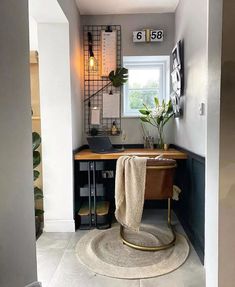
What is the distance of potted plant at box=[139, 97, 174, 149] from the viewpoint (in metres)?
3.03

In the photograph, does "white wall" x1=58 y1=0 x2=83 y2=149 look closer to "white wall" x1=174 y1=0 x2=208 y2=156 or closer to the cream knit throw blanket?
the cream knit throw blanket

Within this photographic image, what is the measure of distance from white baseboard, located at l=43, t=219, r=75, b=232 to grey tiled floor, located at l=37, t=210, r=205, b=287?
273mm

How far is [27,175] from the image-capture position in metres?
1.31

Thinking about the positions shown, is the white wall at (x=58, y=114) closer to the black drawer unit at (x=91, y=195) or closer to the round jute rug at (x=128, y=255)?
the black drawer unit at (x=91, y=195)

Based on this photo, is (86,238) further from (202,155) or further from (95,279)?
(202,155)

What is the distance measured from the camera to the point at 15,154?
116cm

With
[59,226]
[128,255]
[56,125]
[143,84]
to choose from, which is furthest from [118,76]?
[128,255]

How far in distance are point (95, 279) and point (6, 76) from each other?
4.87 feet

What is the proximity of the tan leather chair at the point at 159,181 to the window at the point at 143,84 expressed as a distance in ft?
4.19

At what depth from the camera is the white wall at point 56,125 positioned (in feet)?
8.16

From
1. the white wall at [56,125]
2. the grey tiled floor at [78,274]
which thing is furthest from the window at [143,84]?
the grey tiled floor at [78,274]

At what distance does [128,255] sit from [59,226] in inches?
33.9

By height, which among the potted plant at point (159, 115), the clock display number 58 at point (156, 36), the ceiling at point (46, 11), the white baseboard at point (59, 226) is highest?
the clock display number 58 at point (156, 36)

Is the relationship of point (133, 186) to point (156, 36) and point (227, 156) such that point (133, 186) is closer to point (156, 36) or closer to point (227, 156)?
point (227, 156)
